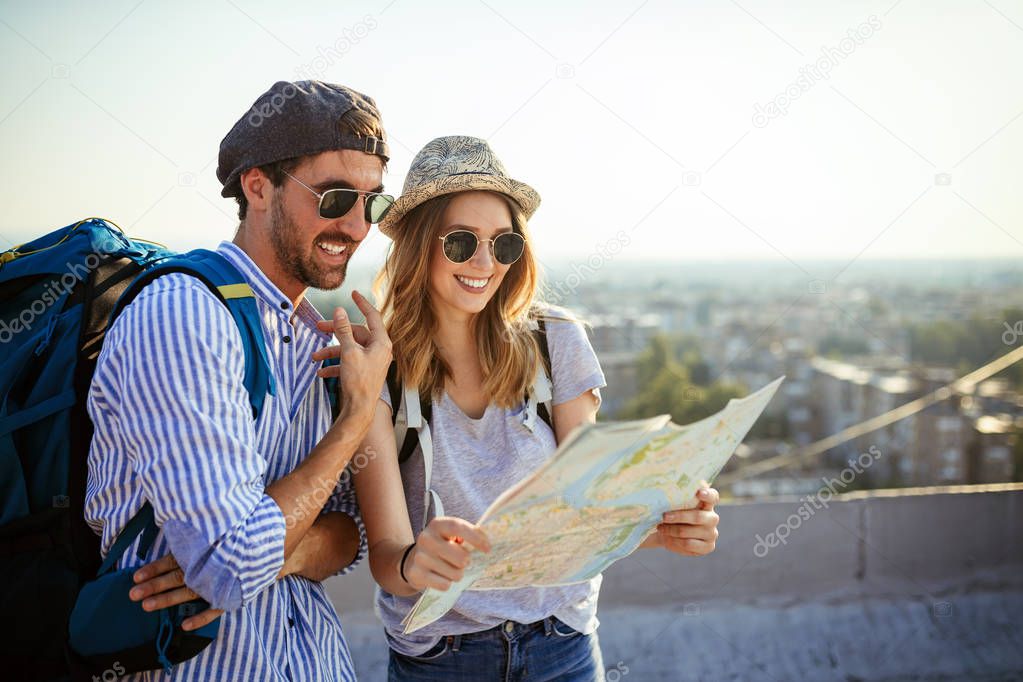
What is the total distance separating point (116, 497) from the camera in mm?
1668

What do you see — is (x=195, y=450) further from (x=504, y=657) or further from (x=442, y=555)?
(x=504, y=657)

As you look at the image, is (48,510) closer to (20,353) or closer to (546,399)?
(20,353)

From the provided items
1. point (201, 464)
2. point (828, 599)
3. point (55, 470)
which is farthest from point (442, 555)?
point (828, 599)

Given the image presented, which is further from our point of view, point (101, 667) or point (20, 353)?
point (20, 353)

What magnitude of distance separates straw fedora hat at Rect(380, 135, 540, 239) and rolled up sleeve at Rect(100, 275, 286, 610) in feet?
2.96

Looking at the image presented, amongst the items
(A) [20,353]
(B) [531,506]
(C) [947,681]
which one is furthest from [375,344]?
(C) [947,681]

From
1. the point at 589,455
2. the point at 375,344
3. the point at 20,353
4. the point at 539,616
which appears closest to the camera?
the point at 589,455

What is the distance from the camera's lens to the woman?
2139 mm

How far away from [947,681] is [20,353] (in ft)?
13.1

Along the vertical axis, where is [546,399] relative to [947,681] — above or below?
above

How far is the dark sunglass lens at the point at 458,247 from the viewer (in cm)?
237

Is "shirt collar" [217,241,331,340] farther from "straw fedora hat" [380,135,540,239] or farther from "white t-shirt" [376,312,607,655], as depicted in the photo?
"straw fedora hat" [380,135,540,239]

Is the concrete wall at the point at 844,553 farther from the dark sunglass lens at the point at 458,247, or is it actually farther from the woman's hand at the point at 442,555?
the woman's hand at the point at 442,555

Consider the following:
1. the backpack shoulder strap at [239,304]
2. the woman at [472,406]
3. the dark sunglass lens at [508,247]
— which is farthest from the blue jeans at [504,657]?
the dark sunglass lens at [508,247]
